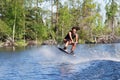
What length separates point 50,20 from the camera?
9381 centimetres

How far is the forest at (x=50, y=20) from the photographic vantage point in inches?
3297

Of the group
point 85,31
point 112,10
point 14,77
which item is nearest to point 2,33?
point 85,31

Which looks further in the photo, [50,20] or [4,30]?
[50,20]

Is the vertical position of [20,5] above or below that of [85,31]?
above

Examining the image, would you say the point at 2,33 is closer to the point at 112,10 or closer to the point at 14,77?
the point at 112,10

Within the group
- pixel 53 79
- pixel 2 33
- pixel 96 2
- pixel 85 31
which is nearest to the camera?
pixel 53 79

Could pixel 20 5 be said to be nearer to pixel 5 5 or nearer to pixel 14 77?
pixel 5 5

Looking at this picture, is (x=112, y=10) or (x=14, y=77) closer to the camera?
(x=14, y=77)

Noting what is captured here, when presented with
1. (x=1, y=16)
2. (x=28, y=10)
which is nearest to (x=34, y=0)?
(x=28, y=10)

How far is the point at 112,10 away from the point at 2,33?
46.7 m

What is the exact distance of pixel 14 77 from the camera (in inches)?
845

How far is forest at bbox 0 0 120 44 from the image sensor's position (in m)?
83.8

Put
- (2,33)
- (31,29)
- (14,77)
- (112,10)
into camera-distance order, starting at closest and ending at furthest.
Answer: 1. (14,77)
2. (2,33)
3. (31,29)
4. (112,10)

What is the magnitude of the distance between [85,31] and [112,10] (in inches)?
862
